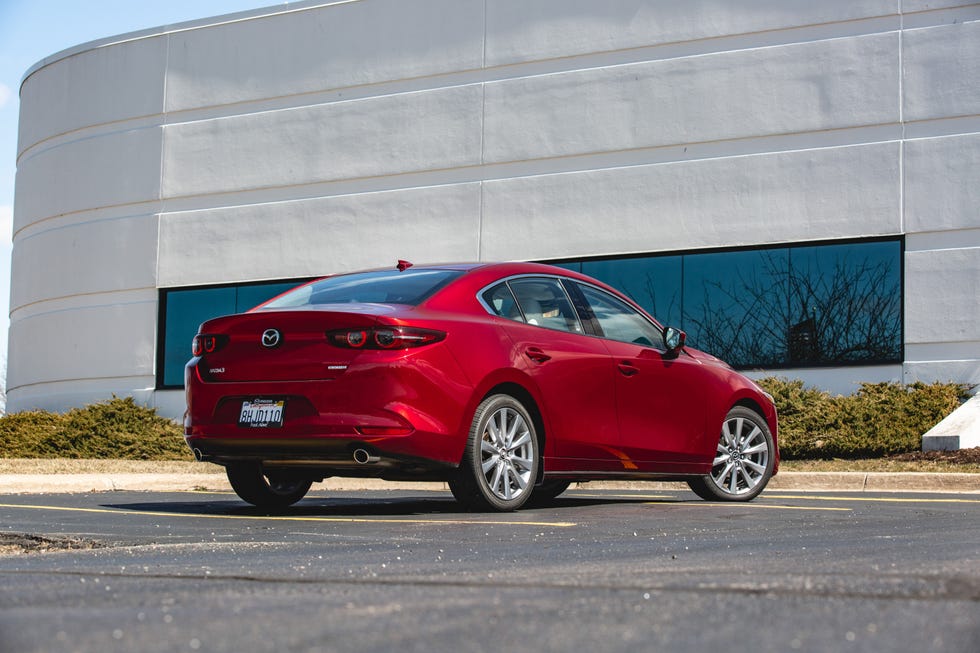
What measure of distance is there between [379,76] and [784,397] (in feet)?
31.3

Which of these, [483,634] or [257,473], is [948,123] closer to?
[257,473]

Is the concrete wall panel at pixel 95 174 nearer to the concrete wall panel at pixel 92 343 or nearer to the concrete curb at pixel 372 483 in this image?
the concrete wall panel at pixel 92 343

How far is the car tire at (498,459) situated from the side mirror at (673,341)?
1.54 metres

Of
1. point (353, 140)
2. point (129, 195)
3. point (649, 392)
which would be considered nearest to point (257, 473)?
point (649, 392)

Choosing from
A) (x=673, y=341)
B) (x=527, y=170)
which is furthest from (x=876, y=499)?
(x=527, y=170)

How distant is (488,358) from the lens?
338 inches

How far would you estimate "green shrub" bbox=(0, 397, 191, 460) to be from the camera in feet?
65.2

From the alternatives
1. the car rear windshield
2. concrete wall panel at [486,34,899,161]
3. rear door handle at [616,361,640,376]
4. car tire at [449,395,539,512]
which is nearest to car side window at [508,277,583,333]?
rear door handle at [616,361,640,376]

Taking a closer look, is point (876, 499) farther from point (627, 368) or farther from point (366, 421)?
point (366, 421)

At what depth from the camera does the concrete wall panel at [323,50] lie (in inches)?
904

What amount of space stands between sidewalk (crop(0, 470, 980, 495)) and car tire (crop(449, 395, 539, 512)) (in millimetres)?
4401

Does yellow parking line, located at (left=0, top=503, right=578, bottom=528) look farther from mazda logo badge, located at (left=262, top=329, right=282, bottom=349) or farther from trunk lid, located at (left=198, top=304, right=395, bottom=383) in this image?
mazda logo badge, located at (left=262, top=329, right=282, bottom=349)

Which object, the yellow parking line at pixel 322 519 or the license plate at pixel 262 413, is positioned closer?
→ the yellow parking line at pixel 322 519

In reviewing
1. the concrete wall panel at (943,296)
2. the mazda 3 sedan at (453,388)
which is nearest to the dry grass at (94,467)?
the mazda 3 sedan at (453,388)
